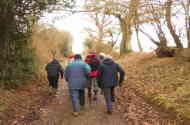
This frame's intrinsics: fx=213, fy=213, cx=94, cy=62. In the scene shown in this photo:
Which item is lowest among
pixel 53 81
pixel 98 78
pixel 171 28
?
pixel 53 81

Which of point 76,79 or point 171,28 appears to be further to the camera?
point 171,28

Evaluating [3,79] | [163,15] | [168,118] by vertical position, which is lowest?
[168,118]

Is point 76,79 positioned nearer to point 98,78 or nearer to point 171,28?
point 98,78

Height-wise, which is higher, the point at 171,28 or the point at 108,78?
the point at 171,28

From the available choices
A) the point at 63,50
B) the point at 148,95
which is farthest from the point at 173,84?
the point at 63,50

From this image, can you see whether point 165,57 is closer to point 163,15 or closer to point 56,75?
point 163,15

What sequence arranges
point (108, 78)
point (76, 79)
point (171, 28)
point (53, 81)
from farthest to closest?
point (171, 28) < point (53, 81) < point (76, 79) < point (108, 78)

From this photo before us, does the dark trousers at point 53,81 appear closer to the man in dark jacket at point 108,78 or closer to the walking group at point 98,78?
the walking group at point 98,78

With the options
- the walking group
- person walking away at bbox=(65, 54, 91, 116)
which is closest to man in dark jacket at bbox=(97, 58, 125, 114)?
the walking group

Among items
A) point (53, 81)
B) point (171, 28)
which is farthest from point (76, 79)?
point (171, 28)

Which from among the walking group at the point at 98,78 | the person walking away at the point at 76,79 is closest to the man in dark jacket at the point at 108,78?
the walking group at the point at 98,78

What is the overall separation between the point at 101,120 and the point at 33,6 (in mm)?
6732

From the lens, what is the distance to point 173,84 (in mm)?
9719

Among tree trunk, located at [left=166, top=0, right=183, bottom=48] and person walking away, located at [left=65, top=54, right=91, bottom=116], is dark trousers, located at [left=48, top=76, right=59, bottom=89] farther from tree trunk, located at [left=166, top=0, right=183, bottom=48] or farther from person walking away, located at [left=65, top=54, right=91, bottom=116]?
tree trunk, located at [left=166, top=0, right=183, bottom=48]
